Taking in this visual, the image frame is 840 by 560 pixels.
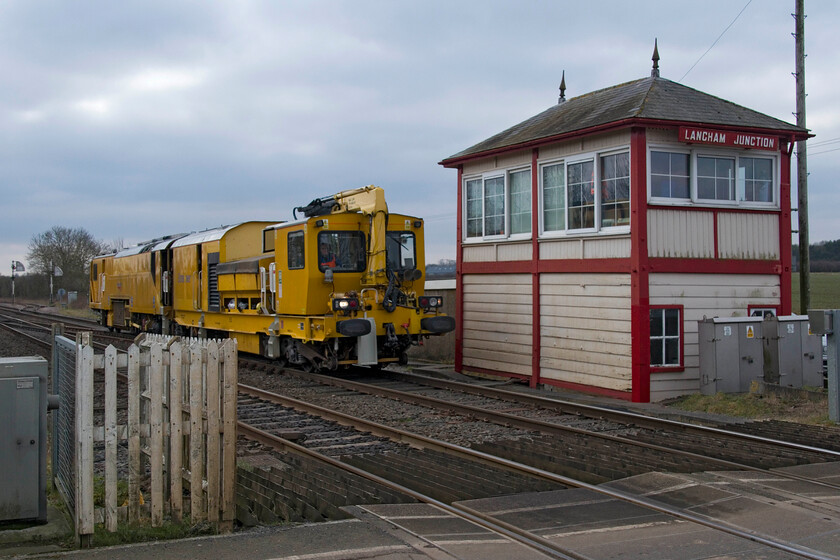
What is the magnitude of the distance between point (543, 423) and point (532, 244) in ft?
19.0

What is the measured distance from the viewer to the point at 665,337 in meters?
12.9

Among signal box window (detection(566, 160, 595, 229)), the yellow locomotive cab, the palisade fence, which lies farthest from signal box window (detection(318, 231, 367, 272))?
the palisade fence

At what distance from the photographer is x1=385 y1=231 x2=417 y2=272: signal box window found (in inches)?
626

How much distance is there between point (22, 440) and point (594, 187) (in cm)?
1059

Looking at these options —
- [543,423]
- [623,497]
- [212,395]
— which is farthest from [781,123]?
[212,395]

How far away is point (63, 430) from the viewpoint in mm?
6016

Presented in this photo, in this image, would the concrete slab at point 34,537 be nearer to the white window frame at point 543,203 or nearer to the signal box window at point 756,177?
the white window frame at point 543,203

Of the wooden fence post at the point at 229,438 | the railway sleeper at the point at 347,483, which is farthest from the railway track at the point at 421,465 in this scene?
the wooden fence post at the point at 229,438

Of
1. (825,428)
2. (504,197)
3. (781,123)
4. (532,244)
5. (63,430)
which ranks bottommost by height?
(825,428)

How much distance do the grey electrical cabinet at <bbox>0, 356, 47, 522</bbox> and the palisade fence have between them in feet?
0.77

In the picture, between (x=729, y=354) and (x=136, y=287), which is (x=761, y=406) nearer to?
(x=729, y=354)

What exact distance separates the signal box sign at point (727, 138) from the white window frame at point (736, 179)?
0.28 metres

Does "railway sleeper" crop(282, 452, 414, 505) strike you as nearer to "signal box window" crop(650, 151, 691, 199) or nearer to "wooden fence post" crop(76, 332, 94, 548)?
"wooden fence post" crop(76, 332, 94, 548)

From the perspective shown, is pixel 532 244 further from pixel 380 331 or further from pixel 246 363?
pixel 246 363
